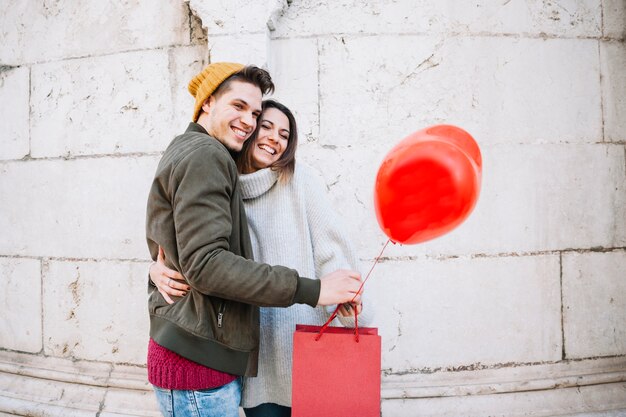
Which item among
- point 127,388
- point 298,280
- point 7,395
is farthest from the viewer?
point 7,395

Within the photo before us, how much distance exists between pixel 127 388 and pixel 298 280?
6.07 feet

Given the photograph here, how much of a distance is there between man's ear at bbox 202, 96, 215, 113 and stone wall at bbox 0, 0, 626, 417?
33.4 inches

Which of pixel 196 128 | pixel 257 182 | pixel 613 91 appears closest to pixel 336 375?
pixel 257 182

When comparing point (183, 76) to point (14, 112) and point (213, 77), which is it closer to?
point (213, 77)

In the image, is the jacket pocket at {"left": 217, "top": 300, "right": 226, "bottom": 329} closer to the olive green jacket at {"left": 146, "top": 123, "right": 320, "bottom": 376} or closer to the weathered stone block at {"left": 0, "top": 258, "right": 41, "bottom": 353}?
the olive green jacket at {"left": 146, "top": 123, "right": 320, "bottom": 376}

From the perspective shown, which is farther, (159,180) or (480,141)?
Result: (480,141)

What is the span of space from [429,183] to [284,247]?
64cm

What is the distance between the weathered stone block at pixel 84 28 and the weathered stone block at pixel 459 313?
6.21ft

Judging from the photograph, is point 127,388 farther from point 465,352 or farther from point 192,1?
point 192,1

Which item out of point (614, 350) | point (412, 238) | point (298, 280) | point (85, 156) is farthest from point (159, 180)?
point (614, 350)

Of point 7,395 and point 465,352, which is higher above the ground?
point 465,352

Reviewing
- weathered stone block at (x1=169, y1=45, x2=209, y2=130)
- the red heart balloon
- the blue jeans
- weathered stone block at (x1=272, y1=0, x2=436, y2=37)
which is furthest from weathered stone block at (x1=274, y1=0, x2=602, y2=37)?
the blue jeans

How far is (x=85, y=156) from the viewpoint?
8.78 feet

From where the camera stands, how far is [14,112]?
2.84m
